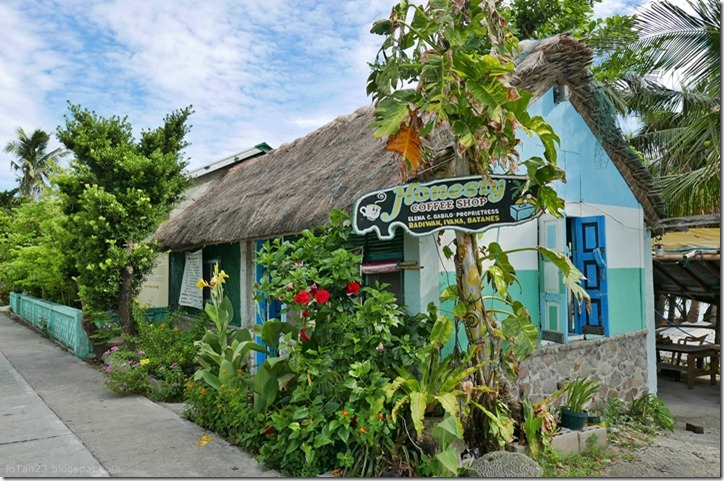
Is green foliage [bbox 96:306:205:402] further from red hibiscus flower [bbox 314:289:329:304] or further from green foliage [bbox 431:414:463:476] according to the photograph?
green foliage [bbox 431:414:463:476]

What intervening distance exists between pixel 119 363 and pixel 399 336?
189 inches

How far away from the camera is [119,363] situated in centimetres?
788

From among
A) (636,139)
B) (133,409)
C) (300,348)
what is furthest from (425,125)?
(636,139)

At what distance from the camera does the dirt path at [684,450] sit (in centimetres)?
546

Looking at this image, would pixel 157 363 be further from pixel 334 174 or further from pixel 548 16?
pixel 548 16

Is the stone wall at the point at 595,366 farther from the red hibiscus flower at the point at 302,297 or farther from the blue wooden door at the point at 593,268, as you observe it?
the red hibiscus flower at the point at 302,297

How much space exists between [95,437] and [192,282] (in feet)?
14.4

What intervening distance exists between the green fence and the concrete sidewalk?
72.6 inches

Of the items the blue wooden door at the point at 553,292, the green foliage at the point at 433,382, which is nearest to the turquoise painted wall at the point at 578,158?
the blue wooden door at the point at 553,292

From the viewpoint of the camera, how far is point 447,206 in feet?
15.9

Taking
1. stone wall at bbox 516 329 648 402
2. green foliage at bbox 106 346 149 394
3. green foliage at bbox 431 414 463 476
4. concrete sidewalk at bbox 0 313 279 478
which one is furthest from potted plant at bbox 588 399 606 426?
green foliage at bbox 106 346 149 394

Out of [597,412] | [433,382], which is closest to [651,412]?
[597,412]

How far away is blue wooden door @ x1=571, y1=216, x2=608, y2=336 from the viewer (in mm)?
6660

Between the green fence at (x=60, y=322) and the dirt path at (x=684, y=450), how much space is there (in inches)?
379
